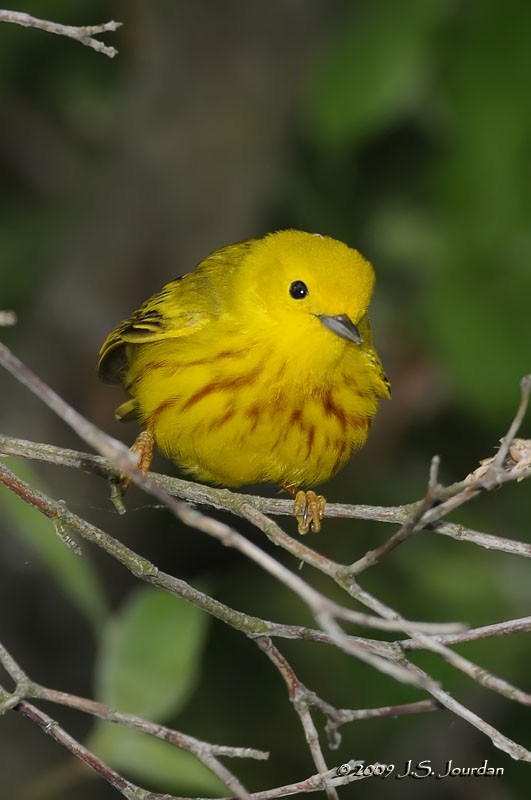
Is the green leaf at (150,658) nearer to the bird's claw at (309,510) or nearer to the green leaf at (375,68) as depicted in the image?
the bird's claw at (309,510)

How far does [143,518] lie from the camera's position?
6016 millimetres

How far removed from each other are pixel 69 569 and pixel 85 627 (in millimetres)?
2609

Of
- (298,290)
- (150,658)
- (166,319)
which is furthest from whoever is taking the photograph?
(166,319)

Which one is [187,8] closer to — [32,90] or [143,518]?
[32,90]

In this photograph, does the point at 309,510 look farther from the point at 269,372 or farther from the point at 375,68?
the point at 375,68

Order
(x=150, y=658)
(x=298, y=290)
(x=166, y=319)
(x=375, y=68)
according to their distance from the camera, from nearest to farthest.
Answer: (x=150, y=658) < (x=298, y=290) < (x=166, y=319) < (x=375, y=68)

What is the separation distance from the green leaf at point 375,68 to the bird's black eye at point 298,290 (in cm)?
161

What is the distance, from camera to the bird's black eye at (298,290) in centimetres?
366

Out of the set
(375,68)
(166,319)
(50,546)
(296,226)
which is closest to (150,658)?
(50,546)

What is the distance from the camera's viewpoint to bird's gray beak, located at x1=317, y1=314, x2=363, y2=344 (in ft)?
11.6

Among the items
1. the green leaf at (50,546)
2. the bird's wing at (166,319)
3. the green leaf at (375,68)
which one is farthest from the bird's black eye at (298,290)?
the green leaf at (375,68)

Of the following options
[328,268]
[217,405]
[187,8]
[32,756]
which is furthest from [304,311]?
[187,8]

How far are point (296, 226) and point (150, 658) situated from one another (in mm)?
3431

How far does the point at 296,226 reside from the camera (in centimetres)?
640
